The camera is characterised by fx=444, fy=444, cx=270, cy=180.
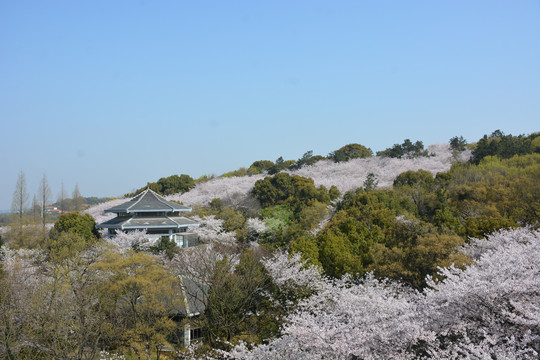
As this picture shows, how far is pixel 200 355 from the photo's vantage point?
15.1 metres

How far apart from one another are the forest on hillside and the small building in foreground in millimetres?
1320

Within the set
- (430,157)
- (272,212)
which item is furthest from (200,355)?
(430,157)

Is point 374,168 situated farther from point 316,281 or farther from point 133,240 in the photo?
point 316,281

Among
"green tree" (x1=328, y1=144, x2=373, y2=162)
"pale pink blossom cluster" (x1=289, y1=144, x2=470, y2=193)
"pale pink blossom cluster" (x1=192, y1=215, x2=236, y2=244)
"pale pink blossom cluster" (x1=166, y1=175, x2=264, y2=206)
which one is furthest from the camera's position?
"green tree" (x1=328, y1=144, x2=373, y2=162)

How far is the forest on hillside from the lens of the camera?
9531 millimetres

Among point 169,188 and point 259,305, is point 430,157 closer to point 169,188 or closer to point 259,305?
point 169,188

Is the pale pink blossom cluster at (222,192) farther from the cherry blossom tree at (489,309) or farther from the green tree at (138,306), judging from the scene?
the cherry blossom tree at (489,309)

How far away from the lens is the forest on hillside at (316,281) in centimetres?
953

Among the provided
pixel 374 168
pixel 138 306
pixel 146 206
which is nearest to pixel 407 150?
pixel 374 168

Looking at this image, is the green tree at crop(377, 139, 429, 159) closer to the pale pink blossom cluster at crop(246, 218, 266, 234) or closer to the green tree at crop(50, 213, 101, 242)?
the pale pink blossom cluster at crop(246, 218, 266, 234)

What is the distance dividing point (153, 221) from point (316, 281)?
18.5m

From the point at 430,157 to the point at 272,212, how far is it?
71.0 feet

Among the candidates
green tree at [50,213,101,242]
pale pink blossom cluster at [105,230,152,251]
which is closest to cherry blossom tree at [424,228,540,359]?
pale pink blossom cluster at [105,230,152,251]

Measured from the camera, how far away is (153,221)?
108ft
